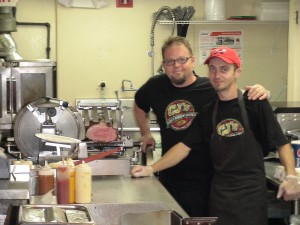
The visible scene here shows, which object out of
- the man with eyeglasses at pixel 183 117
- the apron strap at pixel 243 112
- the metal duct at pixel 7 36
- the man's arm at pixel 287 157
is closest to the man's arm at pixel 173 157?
the man with eyeglasses at pixel 183 117

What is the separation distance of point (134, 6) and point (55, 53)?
966 millimetres

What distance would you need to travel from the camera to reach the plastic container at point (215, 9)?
6340 mm

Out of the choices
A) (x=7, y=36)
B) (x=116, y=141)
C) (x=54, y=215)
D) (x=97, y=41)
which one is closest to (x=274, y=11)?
(x=97, y=41)

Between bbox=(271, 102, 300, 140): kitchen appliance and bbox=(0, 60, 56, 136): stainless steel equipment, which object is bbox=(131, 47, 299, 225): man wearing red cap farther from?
bbox=(0, 60, 56, 136): stainless steel equipment

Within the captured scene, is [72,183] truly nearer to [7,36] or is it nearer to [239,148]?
[239,148]

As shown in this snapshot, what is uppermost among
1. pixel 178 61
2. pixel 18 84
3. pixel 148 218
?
pixel 178 61

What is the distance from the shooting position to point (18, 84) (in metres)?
5.62

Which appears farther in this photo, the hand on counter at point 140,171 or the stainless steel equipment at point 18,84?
the stainless steel equipment at point 18,84

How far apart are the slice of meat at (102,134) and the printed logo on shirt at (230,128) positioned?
84cm

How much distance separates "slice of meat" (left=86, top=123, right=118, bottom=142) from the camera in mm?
3861

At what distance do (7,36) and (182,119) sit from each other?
282cm

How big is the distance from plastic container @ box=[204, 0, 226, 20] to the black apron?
3215 millimetres

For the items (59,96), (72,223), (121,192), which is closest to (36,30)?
(59,96)

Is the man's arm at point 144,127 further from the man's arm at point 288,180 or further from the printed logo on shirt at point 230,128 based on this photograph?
the man's arm at point 288,180
